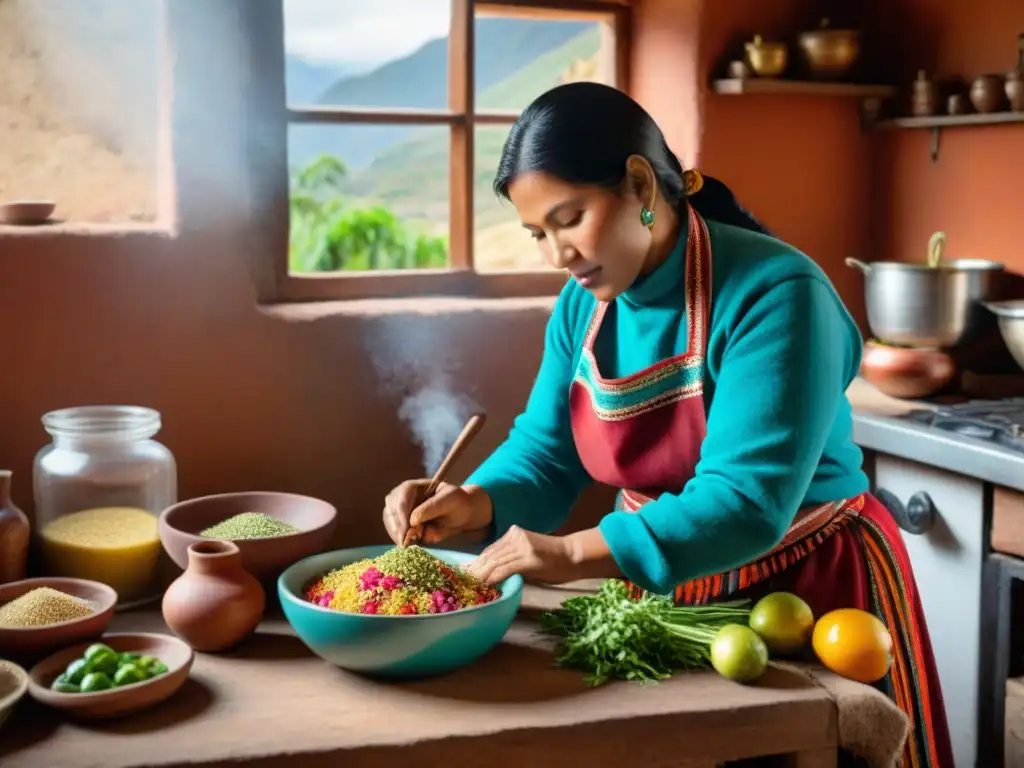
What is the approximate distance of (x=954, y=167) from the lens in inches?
102

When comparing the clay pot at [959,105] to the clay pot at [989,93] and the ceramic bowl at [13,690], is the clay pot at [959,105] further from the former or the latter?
the ceramic bowl at [13,690]

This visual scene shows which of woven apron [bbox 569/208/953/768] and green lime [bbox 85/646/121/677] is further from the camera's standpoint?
woven apron [bbox 569/208/953/768]

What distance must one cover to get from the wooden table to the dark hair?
0.65m

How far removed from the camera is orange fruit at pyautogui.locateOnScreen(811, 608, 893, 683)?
1471mm

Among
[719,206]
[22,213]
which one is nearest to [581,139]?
[719,206]

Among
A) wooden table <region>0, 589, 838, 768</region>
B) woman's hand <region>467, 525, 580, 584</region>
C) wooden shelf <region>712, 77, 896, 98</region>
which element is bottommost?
wooden table <region>0, 589, 838, 768</region>

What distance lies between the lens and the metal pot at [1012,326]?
7.42 feet

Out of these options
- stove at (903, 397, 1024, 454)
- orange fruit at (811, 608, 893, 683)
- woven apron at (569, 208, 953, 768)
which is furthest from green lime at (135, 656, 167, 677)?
stove at (903, 397, 1024, 454)

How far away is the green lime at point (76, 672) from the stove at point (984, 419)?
4.91 feet

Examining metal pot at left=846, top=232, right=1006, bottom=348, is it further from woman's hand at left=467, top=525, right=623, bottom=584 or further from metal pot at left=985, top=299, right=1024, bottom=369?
woman's hand at left=467, top=525, right=623, bottom=584

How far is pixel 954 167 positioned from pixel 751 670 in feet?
5.20

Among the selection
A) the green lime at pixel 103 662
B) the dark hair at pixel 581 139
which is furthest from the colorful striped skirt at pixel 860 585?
the green lime at pixel 103 662

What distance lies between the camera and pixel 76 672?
1.39m

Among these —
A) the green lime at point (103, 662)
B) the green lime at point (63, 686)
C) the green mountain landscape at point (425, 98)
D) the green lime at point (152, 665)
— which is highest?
the green mountain landscape at point (425, 98)
